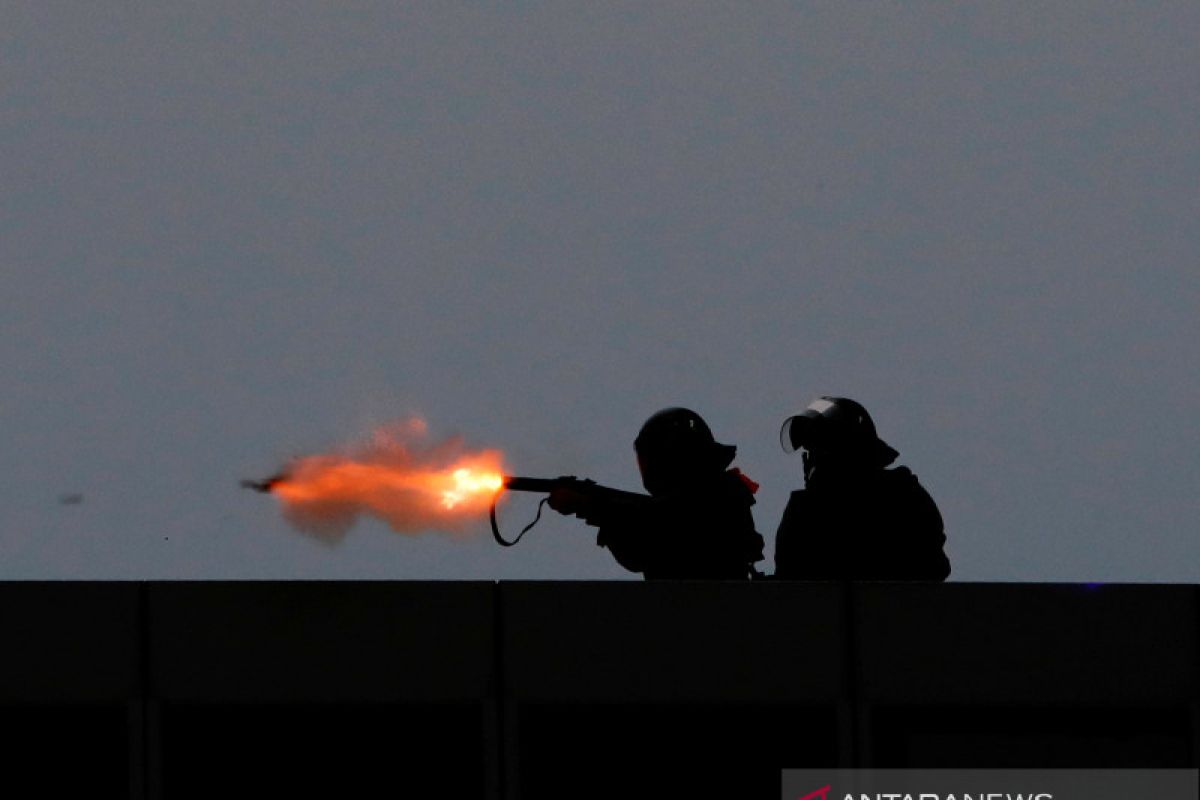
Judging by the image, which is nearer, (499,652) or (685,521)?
(685,521)

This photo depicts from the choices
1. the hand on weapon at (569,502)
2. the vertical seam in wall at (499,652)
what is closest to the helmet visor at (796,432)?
the hand on weapon at (569,502)

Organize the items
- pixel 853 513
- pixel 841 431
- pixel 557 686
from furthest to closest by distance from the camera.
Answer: pixel 557 686 → pixel 841 431 → pixel 853 513

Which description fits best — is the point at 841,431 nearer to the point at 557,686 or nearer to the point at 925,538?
the point at 925,538

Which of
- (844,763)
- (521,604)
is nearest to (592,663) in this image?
(521,604)

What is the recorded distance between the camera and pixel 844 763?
13.2 m

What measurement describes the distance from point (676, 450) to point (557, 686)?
1.55 m

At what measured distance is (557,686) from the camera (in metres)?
13.2

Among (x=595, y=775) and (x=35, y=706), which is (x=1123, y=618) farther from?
(x=35, y=706)

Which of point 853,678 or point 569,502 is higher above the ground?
point 569,502

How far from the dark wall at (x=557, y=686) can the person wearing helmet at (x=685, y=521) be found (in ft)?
0.60

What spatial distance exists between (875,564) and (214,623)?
12.5 feet

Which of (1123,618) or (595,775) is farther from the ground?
(1123,618)

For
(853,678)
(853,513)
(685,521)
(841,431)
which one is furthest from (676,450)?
(853,678)

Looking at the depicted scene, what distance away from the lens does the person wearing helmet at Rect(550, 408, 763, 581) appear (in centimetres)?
1298
